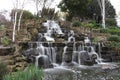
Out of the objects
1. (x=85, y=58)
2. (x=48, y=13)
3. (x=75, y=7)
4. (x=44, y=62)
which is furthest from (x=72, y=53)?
(x=75, y=7)

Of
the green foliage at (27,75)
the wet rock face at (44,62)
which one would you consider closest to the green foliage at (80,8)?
the wet rock face at (44,62)

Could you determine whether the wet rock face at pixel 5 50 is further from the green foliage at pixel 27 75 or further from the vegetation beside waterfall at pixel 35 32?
the green foliage at pixel 27 75

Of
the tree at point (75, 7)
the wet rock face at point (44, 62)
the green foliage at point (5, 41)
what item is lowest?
the wet rock face at point (44, 62)

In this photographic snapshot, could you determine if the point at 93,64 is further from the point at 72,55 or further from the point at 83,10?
the point at 83,10

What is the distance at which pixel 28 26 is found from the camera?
24234mm

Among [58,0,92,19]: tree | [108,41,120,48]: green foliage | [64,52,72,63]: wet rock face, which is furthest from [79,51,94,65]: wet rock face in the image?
[58,0,92,19]: tree

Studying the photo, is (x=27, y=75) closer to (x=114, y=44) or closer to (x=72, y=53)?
(x=72, y=53)

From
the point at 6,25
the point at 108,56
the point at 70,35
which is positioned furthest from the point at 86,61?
the point at 6,25

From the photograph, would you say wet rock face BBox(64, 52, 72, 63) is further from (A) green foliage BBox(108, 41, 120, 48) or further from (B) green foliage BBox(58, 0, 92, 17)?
(B) green foliage BBox(58, 0, 92, 17)

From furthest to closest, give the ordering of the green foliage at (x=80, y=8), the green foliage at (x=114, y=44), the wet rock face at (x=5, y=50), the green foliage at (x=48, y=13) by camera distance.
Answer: the green foliage at (x=80, y=8) → the green foliage at (x=48, y=13) → the green foliage at (x=114, y=44) → the wet rock face at (x=5, y=50)

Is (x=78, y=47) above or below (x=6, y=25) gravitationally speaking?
below

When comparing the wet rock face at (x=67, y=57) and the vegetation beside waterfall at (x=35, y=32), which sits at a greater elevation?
the vegetation beside waterfall at (x=35, y=32)

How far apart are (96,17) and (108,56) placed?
1803 cm

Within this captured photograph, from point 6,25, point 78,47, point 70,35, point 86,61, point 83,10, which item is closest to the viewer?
point 86,61
